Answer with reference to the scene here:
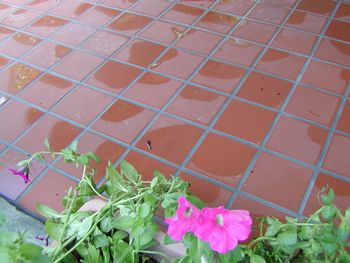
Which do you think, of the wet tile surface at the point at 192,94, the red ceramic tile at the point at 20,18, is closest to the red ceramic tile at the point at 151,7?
the wet tile surface at the point at 192,94

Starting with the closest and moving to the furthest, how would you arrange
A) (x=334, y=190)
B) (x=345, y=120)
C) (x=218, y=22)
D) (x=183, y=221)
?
(x=183, y=221) < (x=334, y=190) < (x=345, y=120) < (x=218, y=22)

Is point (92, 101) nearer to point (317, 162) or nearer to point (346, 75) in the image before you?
point (317, 162)

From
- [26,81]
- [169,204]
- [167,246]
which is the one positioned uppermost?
[169,204]

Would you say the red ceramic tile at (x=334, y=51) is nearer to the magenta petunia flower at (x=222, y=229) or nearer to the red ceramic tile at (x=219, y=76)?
the red ceramic tile at (x=219, y=76)

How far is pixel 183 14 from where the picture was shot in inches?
82.2

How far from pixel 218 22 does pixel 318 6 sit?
551mm

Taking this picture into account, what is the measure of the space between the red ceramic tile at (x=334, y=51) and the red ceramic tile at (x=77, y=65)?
101 centimetres

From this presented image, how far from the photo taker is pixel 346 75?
1.65 meters

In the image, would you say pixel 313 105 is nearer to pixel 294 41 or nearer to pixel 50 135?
pixel 294 41

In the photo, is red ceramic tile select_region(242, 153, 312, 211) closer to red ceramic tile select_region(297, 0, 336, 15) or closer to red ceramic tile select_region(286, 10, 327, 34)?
red ceramic tile select_region(286, 10, 327, 34)

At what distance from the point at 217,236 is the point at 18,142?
1.06m

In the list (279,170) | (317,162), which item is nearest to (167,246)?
(279,170)

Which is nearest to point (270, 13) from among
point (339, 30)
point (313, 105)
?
point (339, 30)

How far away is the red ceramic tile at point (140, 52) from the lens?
5.91ft
